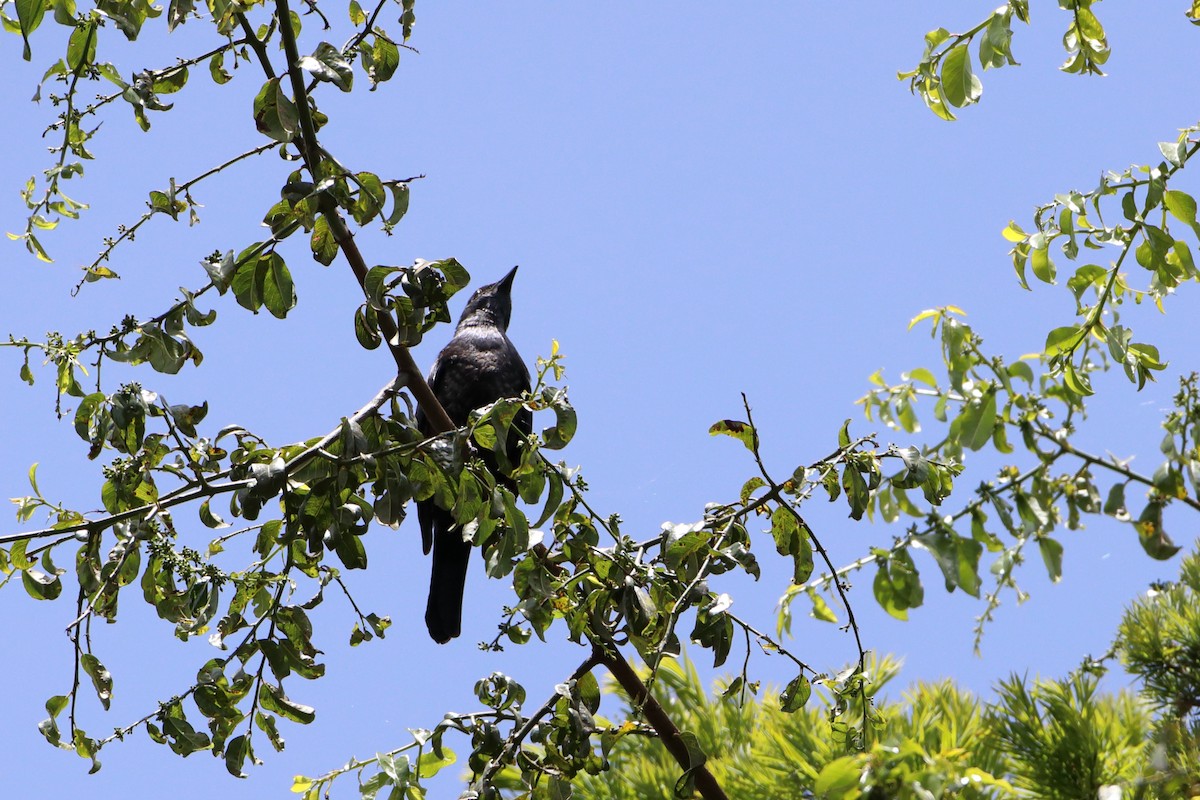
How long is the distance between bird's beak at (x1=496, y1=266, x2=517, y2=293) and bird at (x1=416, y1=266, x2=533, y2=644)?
0.18 ft

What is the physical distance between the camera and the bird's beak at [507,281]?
4.74 m


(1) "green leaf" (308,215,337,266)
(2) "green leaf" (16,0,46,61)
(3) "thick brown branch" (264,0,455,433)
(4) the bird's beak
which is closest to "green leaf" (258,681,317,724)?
(3) "thick brown branch" (264,0,455,433)

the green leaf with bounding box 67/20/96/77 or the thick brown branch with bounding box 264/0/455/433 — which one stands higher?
the green leaf with bounding box 67/20/96/77

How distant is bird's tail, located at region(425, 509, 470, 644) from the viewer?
3.37 meters

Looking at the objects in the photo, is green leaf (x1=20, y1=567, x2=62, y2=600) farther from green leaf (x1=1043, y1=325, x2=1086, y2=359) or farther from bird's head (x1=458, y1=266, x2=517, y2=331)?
bird's head (x1=458, y1=266, x2=517, y2=331)

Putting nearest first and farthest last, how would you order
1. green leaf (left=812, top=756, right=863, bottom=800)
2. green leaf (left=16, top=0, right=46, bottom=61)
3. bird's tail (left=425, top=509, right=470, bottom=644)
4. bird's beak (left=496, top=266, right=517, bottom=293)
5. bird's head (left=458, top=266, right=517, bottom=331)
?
green leaf (left=812, top=756, right=863, bottom=800) < green leaf (left=16, top=0, right=46, bottom=61) < bird's tail (left=425, top=509, right=470, bottom=644) < bird's head (left=458, top=266, right=517, bottom=331) < bird's beak (left=496, top=266, right=517, bottom=293)

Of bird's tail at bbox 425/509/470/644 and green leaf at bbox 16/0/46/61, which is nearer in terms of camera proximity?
green leaf at bbox 16/0/46/61

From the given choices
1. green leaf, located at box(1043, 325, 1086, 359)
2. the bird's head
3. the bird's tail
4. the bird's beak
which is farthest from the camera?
the bird's beak

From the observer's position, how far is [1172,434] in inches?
48.1

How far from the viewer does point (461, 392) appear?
3789 millimetres

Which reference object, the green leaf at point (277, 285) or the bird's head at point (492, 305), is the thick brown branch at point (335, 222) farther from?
the bird's head at point (492, 305)

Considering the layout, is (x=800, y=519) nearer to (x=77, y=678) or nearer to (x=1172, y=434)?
(x=1172, y=434)

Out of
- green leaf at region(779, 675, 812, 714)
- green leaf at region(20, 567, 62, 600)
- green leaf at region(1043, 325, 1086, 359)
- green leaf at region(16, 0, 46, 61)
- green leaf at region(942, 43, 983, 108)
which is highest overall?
green leaf at region(16, 0, 46, 61)

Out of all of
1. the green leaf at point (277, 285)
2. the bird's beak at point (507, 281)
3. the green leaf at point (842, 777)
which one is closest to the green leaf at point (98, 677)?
the green leaf at point (277, 285)
